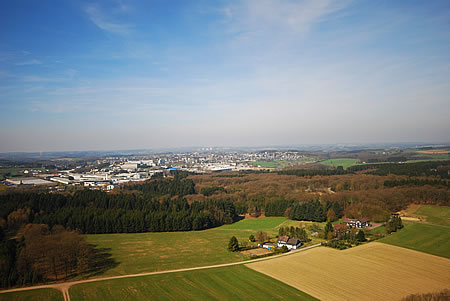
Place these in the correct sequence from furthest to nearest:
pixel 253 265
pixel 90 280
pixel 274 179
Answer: pixel 274 179
pixel 253 265
pixel 90 280

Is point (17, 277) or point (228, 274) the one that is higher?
point (17, 277)

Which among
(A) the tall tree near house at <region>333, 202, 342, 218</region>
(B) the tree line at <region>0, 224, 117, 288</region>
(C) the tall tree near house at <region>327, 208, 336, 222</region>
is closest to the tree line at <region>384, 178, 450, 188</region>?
(A) the tall tree near house at <region>333, 202, 342, 218</region>

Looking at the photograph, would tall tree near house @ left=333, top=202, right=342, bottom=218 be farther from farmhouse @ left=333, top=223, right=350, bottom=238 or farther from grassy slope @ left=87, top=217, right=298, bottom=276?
farmhouse @ left=333, top=223, right=350, bottom=238

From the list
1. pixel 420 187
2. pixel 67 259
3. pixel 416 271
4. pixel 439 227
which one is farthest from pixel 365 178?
pixel 67 259

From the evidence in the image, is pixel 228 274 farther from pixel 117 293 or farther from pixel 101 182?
pixel 101 182

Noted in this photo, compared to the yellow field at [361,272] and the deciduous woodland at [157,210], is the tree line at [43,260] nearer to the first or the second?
the deciduous woodland at [157,210]

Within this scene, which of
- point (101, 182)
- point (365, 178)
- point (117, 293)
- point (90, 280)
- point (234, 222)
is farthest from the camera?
point (101, 182)

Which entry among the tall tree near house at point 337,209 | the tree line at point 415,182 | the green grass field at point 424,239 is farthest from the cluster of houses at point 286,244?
the tree line at point 415,182
